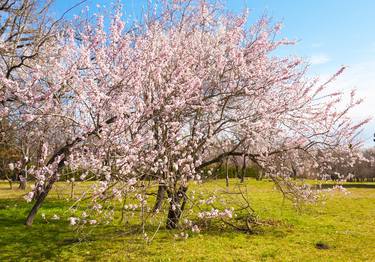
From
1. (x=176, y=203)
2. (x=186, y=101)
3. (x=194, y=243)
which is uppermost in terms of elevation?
(x=186, y=101)

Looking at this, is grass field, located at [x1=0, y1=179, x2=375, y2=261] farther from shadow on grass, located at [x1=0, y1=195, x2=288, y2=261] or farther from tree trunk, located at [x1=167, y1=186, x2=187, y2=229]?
tree trunk, located at [x1=167, y1=186, x2=187, y2=229]

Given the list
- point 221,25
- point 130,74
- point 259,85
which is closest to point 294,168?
point 259,85

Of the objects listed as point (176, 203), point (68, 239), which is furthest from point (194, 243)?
point (68, 239)

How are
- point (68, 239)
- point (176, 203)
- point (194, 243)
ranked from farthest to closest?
point (68, 239)
point (194, 243)
point (176, 203)

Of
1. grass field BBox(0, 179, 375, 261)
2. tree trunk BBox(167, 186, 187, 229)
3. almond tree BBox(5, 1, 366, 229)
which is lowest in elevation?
grass field BBox(0, 179, 375, 261)

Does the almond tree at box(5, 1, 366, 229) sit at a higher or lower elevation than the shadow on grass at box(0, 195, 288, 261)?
higher

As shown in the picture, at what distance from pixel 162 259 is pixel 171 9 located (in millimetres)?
9134

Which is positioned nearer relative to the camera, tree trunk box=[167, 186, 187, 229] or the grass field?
tree trunk box=[167, 186, 187, 229]

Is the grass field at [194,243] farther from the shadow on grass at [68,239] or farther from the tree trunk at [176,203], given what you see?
the tree trunk at [176,203]

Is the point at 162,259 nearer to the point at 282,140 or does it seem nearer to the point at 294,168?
the point at 282,140

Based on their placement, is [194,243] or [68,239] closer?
[194,243]

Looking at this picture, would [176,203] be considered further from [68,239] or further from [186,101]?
[68,239]

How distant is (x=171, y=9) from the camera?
14148 millimetres

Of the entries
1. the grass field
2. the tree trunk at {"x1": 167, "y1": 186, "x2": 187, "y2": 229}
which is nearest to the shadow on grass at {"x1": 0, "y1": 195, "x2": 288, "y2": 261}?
the grass field
